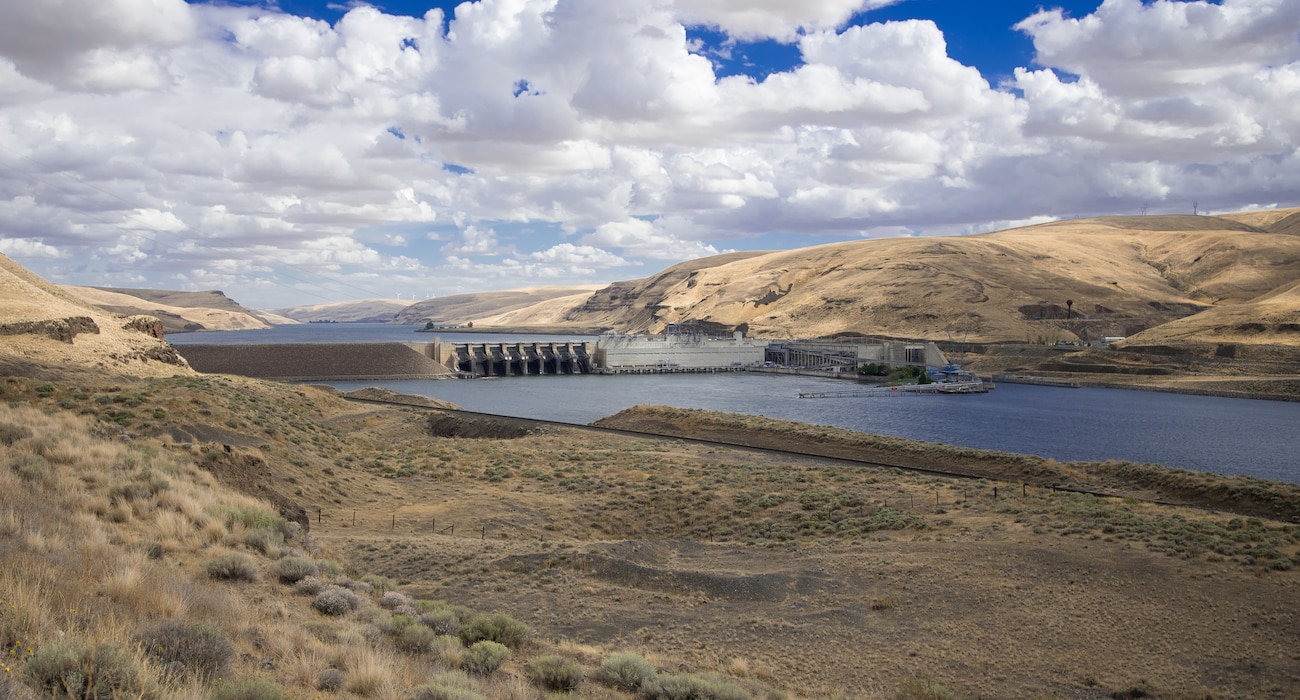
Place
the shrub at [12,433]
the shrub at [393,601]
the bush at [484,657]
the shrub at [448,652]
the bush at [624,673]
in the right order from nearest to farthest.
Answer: the shrub at [448,652]
the bush at [484,657]
the bush at [624,673]
the shrub at [393,601]
the shrub at [12,433]

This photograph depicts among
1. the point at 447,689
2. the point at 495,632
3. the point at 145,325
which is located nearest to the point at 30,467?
the point at 495,632

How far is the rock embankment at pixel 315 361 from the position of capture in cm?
9438

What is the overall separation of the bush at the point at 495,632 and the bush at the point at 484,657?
620 millimetres

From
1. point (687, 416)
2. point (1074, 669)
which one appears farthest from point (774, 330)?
point (1074, 669)

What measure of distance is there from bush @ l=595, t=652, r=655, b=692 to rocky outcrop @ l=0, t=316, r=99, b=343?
42.8m

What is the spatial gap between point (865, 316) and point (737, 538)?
13353cm

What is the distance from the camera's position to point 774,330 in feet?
521

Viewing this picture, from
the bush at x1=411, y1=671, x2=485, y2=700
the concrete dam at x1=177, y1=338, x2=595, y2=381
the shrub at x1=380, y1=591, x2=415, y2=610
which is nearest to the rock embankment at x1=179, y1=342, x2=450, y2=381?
the concrete dam at x1=177, y1=338, x2=595, y2=381

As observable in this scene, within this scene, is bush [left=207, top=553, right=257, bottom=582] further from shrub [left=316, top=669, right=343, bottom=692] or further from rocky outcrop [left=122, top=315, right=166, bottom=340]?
rocky outcrop [left=122, top=315, right=166, bottom=340]

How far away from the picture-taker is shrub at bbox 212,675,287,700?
550 cm

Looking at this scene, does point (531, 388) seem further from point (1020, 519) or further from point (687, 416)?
point (1020, 519)

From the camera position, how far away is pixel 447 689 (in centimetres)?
653

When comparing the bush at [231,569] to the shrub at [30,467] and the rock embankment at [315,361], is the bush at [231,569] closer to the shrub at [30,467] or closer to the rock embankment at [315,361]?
the shrub at [30,467]

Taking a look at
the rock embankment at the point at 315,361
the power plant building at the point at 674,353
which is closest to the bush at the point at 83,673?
the rock embankment at the point at 315,361
